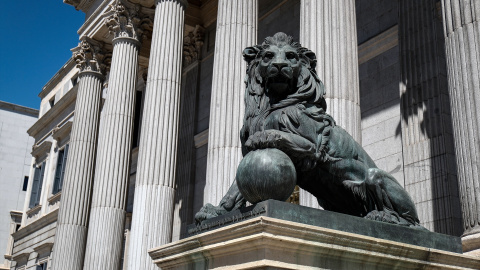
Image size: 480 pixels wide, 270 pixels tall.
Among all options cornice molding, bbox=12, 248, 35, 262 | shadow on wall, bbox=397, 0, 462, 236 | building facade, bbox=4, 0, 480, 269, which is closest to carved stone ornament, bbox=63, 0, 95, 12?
building facade, bbox=4, 0, 480, 269

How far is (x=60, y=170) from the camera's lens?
124ft

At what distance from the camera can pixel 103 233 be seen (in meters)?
19.9

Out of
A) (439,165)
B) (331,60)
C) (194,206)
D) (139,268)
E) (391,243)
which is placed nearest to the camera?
(391,243)

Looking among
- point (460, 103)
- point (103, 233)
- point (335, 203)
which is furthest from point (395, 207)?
point (103, 233)

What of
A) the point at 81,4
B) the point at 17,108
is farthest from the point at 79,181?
the point at 17,108

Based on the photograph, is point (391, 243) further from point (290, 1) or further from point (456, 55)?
point (290, 1)

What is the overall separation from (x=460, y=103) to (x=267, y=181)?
22.7 ft

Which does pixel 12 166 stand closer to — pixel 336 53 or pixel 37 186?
pixel 37 186

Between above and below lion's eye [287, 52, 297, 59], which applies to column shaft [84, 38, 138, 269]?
above

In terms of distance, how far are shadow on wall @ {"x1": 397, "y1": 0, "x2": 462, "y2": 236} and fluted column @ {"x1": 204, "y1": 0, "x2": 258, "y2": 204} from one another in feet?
14.2

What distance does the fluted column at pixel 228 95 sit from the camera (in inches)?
568

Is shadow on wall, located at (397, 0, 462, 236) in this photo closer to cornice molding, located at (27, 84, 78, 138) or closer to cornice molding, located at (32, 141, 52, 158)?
cornice molding, located at (27, 84, 78, 138)

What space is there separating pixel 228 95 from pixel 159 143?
11.9 ft

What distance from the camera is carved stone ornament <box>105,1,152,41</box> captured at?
2311 centimetres
